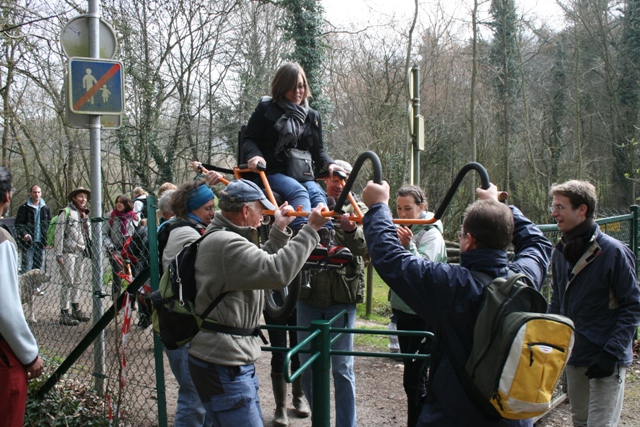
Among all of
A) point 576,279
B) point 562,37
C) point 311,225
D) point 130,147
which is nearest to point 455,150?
point 562,37

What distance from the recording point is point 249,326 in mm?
2654

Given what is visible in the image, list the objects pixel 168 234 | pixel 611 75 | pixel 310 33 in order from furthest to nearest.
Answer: pixel 611 75
pixel 310 33
pixel 168 234

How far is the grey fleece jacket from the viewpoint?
2512 millimetres

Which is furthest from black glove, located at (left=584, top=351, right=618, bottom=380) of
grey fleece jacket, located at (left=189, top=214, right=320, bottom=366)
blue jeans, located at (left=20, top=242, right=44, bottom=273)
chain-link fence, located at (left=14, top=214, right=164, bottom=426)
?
blue jeans, located at (left=20, top=242, right=44, bottom=273)

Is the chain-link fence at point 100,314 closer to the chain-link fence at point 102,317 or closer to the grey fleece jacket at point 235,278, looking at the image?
the chain-link fence at point 102,317

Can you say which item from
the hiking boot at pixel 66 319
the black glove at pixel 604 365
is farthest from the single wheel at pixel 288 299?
the hiking boot at pixel 66 319

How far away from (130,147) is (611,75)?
699 inches

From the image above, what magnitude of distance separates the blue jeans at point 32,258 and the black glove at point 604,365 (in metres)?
5.72

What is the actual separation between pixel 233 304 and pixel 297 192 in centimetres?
114

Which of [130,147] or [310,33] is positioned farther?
[130,147]

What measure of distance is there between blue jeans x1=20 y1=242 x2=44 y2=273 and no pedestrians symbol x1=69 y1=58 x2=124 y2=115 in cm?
Result: 269

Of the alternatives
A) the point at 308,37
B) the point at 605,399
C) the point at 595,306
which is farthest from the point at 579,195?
the point at 308,37

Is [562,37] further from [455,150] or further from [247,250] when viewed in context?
[247,250]

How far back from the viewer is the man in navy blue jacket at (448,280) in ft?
6.77
